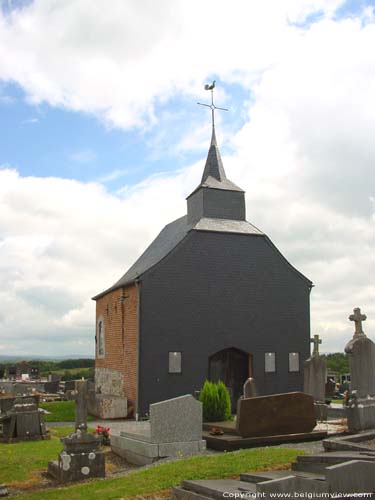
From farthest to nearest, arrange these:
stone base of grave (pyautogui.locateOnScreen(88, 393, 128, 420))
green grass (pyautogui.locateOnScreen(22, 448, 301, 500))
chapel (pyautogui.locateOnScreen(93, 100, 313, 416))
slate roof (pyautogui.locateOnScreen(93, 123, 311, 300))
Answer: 1. slate roof (pyautogui.locateOnScreen(93, 123, 311, 300))
2. chapel (pyautogui.locateOnScreen(93, 100, 313, 416))
3. stone base of grave (pyautogui.locateOnScreen(88, 393, 128, 420))
4. green grass (pyautogui.locateOnScreen(22, 448, 301, 500))

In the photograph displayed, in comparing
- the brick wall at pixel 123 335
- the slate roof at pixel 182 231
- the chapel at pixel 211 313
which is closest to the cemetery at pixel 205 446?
the brick wall at pixel 123 335

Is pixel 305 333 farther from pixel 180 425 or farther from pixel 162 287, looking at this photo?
pixel 180 425

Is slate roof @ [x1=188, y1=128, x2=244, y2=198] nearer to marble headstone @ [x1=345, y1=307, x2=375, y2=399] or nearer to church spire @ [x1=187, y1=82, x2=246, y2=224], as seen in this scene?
church spire @ [x1=187, y1=82, x2=246, y2=224]

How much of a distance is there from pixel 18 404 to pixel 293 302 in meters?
12.3

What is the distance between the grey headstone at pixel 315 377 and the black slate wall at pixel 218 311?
4002 mm

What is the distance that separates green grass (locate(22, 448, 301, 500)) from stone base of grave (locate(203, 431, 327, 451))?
1641mm

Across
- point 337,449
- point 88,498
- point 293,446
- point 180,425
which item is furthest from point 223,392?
point 88,498

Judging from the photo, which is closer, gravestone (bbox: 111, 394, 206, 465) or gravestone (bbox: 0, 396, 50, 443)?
gravestone (bbox: 111, 394, 206, 465)

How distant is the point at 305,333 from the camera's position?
23797 millimetres

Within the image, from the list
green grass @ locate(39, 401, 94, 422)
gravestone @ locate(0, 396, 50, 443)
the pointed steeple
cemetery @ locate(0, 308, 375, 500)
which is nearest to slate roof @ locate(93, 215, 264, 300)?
the pointed steeple

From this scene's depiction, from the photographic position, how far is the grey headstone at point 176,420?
12570mm

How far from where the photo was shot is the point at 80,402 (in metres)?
12.0

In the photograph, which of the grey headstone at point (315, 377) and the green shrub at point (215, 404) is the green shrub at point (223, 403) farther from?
the grey headstone at point (315, 377)

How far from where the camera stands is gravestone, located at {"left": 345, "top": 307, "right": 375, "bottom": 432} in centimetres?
1270
